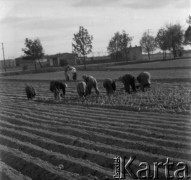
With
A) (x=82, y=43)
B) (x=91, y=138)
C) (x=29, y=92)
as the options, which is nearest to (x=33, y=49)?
(x=82, y=43)

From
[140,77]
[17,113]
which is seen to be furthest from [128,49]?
[17,113]

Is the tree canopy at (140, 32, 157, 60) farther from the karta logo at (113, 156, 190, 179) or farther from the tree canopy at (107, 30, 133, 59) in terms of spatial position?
the karta logo at (113, 156, 190, 179)

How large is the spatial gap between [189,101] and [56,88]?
19.7 feet

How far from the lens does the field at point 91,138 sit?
5454 mm

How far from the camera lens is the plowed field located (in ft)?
17.8

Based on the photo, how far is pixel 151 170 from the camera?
4.87 m

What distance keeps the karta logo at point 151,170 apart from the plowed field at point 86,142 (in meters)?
0.14

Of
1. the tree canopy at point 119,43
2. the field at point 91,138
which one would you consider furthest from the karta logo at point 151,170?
the tree canopy at point 119,43

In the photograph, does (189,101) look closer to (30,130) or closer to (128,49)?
(30,130)

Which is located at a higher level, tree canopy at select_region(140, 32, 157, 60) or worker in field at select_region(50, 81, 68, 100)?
tree canopy at select_region(140, 32, 157, 60)

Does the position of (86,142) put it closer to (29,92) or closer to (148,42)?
(29,92)

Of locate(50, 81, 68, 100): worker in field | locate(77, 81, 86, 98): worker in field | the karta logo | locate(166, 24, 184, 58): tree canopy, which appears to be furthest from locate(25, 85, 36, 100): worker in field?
locate(166, 24, 184, 58): tree canopy

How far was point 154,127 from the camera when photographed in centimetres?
755

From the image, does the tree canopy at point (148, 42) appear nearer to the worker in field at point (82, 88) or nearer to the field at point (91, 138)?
the worker in field at point (82, 88)
